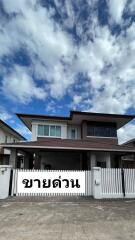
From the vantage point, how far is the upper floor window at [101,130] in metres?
20.6

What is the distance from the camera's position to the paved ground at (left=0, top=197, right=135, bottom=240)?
5.18 metres

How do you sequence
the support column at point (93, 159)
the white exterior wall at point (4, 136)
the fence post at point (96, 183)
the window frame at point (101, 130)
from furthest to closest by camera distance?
the white exterior wall at point (4, 136)
the window frame at point (101, 130)
the support column at point (93, 159)
the fence post at point (96, 183)

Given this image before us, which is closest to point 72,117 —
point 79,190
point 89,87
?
point 89,87

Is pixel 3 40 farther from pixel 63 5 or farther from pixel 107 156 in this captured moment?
pixel 107 156

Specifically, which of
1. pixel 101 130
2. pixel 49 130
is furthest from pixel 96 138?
pixel 49 130

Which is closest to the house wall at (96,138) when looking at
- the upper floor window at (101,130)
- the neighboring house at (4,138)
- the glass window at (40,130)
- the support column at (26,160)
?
the upper floor window at (101,130)

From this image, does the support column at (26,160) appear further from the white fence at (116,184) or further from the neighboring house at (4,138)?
the white fence at (116,184)

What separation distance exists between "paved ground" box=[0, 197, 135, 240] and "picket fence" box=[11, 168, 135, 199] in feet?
2.74

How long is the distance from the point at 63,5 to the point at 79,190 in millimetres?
9790

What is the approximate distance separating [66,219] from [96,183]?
164 inches

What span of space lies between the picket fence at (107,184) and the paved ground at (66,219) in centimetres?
84

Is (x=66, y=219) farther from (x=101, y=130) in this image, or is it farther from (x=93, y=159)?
(x=101, y=130)

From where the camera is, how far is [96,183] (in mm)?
10477

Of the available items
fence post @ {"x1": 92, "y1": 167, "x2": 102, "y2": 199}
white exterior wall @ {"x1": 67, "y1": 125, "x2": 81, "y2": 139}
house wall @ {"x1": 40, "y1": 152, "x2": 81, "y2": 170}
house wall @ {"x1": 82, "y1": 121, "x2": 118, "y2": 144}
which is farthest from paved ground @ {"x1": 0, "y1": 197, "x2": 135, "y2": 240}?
white exterior wall @ {"x1": 67, "y1": 125, "x2": 81, "y2": 139}
